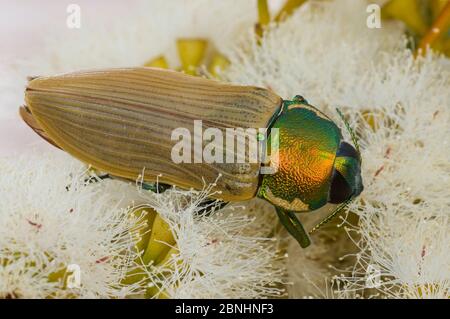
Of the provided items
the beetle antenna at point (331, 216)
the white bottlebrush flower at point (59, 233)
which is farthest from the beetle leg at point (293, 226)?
the white bottlebrush flower at point (59, 233)

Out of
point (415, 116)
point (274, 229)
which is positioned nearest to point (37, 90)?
point (274, 229)

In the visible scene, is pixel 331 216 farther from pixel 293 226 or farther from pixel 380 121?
pixel 380 121

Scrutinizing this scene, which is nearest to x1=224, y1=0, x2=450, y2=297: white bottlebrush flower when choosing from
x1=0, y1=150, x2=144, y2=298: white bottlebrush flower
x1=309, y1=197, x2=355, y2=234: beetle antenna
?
x1=309, y1=197, x2=355, y2=234: beetle antenna

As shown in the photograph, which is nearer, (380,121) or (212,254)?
(212,254)

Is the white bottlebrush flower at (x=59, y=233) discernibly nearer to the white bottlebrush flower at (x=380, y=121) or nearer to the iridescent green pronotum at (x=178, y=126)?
the iridescent green pronotum at (x=178, y=126)

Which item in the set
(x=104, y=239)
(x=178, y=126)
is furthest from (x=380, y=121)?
(x=104, y=239)

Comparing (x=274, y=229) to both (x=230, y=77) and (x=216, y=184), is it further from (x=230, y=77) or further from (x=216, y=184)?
(x=230, y=77)
